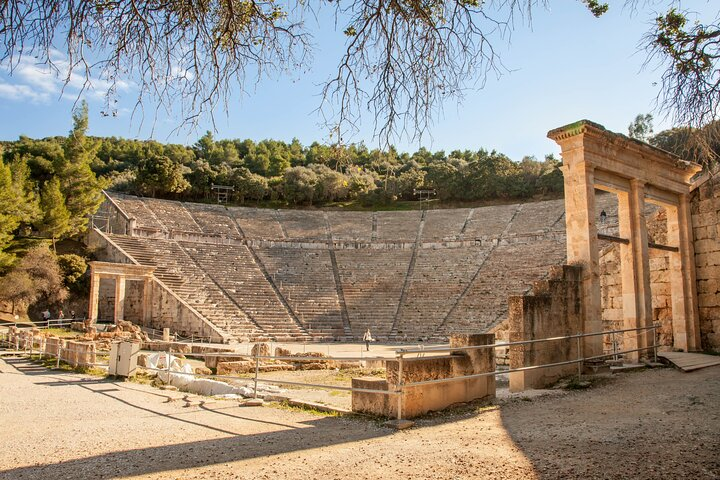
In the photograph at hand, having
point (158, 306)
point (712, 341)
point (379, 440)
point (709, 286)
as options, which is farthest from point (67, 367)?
point (709, 286)

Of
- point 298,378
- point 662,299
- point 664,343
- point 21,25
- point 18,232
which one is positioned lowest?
point 298,378

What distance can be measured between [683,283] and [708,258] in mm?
770

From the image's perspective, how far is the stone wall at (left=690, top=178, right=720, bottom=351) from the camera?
A: 34.4 ft

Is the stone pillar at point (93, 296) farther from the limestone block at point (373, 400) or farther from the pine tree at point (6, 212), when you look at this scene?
the limestone block at point (373, 400)

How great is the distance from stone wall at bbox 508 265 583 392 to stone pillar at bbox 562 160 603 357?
0.15 m

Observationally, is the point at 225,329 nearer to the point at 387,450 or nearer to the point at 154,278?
the point at 154,278

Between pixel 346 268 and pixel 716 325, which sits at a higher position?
pixel 346 268

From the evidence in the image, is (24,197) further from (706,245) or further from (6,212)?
(706,245)

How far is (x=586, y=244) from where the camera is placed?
28.6ft

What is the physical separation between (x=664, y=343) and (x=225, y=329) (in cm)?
1752

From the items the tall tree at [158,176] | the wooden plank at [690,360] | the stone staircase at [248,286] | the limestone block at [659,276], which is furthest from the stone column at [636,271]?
the tall tree at [158,176]

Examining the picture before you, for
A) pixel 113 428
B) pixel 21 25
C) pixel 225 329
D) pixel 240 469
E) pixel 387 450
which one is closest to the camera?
pixel 21 25

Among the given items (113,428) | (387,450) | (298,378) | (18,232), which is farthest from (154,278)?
(387,450)

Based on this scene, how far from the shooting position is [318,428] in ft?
18.0
